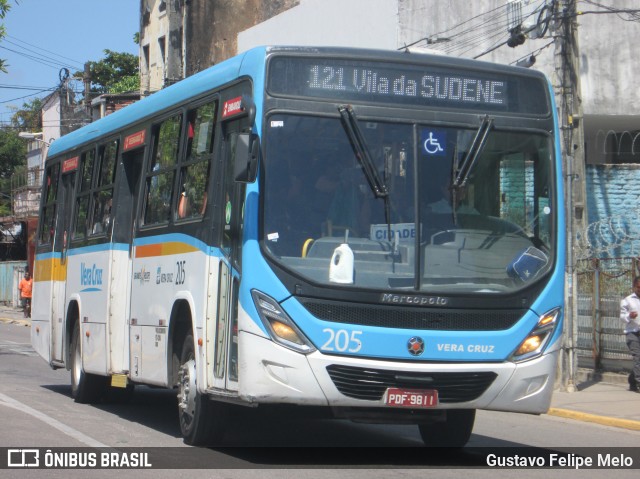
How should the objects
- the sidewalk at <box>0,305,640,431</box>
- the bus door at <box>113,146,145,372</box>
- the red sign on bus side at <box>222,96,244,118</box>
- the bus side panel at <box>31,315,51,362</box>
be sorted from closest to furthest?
the red sign on bus side at <box>222,96,244,118</box> → the bus door at <box>113,146,145,372</box> → the sidewalk at <box>0,305,640,431</box> → the bus side panel at <box>31,315,51,362</box>

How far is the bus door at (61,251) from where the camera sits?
14836 millimetres

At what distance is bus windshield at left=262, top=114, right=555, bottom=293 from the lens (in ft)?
27.8

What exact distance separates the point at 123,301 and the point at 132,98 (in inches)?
1524

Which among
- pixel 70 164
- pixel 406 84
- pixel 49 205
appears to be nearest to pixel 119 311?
pixel 70 164

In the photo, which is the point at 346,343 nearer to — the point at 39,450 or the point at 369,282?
the point at 369,282

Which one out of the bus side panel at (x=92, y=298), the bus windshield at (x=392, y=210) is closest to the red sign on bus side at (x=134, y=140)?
the bus side panel at (x=92, y=298)

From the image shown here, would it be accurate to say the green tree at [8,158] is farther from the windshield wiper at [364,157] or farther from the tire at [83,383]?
the windshield wiper at [364,157]

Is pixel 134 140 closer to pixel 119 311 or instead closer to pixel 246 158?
pixel 119 311

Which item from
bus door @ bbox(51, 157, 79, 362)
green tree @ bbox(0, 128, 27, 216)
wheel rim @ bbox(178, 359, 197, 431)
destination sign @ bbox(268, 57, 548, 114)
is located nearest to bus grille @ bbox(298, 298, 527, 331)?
destination sign @ bbox(268, 57, 548, 114)

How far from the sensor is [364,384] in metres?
8.35

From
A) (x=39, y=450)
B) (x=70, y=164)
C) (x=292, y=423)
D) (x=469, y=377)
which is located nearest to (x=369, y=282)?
(x=469, y=377)

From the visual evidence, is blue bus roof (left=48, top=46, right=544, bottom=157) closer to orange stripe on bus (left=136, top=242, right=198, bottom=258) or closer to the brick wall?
orange stripe on bus (left=136, top=242, right=198, bottom=258)

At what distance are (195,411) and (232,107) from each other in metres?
2.77

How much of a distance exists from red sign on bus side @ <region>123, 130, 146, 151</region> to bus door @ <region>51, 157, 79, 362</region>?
8.16 ft
